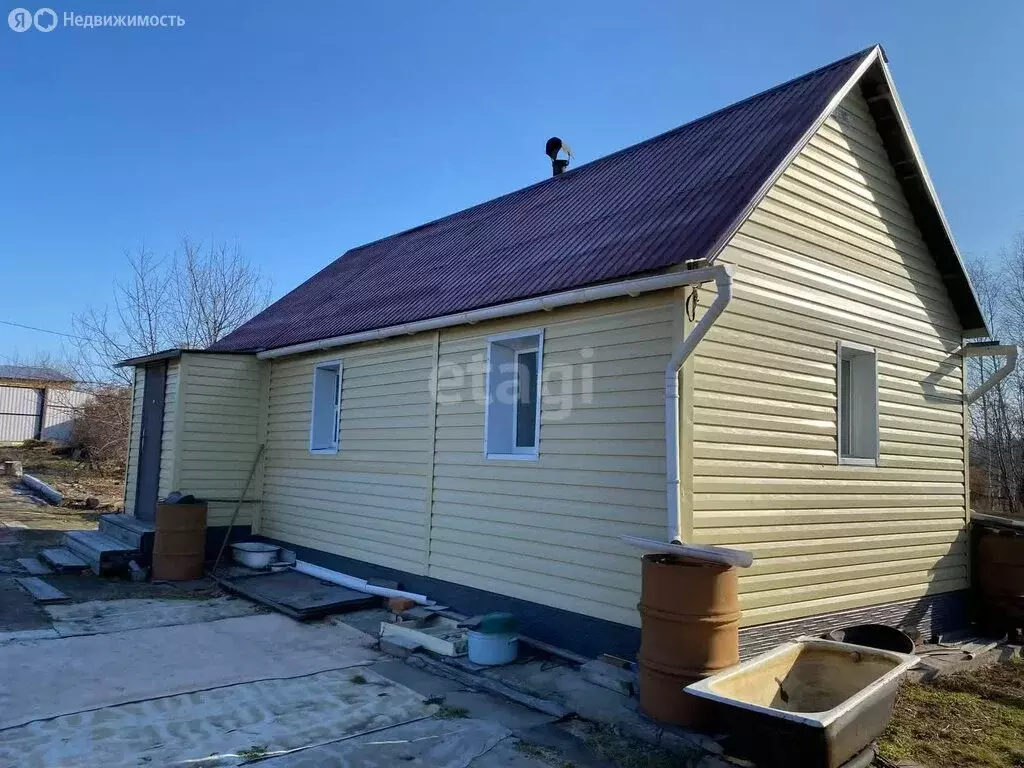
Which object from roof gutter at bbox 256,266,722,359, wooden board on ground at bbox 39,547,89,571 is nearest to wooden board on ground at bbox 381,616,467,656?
roof gutter at bbox 256,266,722,359

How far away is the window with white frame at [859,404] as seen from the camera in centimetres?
779

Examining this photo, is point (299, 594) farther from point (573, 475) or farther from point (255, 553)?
point (573, 475)

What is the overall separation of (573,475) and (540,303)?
5.32ft

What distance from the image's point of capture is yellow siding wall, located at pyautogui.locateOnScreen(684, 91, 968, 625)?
6.33 metres

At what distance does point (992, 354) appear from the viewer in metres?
8.98

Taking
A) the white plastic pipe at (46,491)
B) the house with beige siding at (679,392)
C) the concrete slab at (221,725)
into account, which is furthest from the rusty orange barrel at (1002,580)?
the white plastic pipe at (46,491)

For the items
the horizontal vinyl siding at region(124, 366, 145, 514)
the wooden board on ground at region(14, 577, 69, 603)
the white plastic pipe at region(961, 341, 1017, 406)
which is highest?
the white plastic pipe at region(961, 341, 1017, 406)

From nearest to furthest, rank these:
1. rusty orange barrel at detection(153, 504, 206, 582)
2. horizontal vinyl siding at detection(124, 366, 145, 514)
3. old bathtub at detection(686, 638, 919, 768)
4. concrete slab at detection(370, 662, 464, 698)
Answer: old bathtub at detection(686, 638, 919, 768) → concrete slab at detection(370, 662, 464, 698) → rusty orange barrel at detection(153, 504, 206, 582) → horizontal vinyl siding at detection(124, 366, 145, 514)

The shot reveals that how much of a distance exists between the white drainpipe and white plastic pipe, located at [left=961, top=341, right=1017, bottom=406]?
5107mm

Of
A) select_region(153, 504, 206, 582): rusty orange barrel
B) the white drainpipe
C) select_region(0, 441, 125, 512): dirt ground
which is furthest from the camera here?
select_region(0, 441, 125, 512): dirt ground

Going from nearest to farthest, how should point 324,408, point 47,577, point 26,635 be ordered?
1. point 26,635
2. point 47,577
3. point 324,408

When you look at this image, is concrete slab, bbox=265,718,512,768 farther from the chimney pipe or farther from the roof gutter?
the chimney pipe

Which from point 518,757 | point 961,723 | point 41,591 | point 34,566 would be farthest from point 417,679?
point 34,566

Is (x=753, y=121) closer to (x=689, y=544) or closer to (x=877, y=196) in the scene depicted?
(x=877, y=196)
